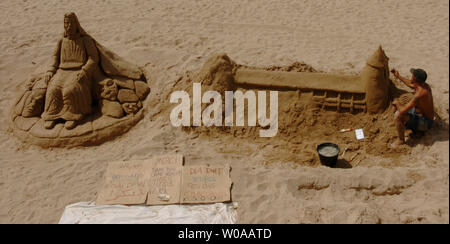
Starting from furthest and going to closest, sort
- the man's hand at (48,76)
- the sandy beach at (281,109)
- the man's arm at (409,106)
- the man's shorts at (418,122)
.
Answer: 1. the man's hand at (48,76)
2. the man's shorts at (418,122)
3. the man's arm at (409,106)
4. the sandy beach at (281,109)

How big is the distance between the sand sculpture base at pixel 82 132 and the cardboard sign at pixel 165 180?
104 centimetres

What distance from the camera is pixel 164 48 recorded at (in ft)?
24.0

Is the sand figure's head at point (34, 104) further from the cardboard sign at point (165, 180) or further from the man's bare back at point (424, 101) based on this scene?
the man's bare back at point (424, 101)

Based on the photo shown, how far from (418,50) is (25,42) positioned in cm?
758

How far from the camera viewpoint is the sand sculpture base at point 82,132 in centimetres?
537

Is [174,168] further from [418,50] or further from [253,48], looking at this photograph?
[418,50]

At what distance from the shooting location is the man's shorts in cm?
438

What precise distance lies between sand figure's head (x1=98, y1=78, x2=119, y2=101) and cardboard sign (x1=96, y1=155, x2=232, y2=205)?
4.11 feet

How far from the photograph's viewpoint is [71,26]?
5273 millimetres

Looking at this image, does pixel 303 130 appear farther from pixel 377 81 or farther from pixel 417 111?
pixel 417 111

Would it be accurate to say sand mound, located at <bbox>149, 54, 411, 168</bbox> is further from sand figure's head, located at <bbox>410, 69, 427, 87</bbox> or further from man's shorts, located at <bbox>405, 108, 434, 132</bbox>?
sand figure's head, located at <bbox>410, 69, 427, 87</bbox>

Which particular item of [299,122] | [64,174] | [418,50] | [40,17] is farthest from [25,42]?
[418,50]

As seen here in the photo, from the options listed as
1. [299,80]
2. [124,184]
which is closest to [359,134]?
[299,80]

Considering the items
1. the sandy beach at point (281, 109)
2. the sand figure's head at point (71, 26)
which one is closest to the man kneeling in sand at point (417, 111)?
the sandy beach at point (281, 109)
